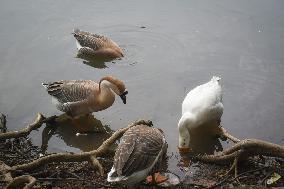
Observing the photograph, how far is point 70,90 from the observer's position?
8.75m

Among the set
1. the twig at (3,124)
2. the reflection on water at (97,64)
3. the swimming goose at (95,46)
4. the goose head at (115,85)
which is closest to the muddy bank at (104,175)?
the twig at (3,124)

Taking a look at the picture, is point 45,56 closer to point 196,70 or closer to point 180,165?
point 196,70

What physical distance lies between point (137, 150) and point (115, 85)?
2.75m

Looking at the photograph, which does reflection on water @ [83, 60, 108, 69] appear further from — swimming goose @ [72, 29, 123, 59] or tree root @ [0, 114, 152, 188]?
tree root @ [0, 114, 152, 188]

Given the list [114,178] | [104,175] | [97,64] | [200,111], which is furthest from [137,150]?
[97,64]

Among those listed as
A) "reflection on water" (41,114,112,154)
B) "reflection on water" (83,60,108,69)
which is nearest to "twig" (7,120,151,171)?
"reflection on water" (41,114,112,154)

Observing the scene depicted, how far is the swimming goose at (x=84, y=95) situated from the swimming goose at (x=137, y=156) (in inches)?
84.1

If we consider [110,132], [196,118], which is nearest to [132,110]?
[110,132]

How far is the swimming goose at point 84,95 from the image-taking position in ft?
28.3

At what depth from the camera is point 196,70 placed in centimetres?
1035

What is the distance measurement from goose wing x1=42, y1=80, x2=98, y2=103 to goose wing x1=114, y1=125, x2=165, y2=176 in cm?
234

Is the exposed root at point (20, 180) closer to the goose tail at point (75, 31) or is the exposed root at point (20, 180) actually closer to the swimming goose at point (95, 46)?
the swimming goose at point (95, 46)

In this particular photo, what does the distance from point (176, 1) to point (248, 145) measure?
7.62m

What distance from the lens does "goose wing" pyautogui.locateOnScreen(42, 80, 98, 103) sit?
8.69 meters
